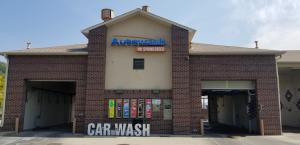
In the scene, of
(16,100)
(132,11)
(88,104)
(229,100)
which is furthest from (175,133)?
(229,100)

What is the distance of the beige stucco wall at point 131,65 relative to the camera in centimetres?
2048

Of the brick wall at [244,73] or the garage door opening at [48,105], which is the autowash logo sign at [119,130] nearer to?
the brick wall at [244,73]

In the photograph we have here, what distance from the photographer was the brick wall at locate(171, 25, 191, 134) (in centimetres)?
1978

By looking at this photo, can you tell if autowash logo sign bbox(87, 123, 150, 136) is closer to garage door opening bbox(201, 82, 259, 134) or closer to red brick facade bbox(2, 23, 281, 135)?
red brick facade bbox(2, 23, 281, 135)

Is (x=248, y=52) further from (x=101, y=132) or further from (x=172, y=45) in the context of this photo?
(x=101, y=132)

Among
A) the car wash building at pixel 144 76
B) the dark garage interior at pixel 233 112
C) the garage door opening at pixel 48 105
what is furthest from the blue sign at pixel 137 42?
the garage door opening at pixel 48 105

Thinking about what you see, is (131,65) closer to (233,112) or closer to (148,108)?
(148,108)

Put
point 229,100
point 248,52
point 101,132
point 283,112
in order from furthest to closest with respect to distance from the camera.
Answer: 1. point 229,100
2. point 283,112
3. point 248,52
4. point 101,132

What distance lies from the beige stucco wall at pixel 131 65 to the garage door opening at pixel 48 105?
578 centimetres

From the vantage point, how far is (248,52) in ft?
67.2

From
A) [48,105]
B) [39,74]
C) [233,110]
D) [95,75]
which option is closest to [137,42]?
[95,75]

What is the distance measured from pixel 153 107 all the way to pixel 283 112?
15365mm

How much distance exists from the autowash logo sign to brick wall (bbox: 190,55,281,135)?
379cm

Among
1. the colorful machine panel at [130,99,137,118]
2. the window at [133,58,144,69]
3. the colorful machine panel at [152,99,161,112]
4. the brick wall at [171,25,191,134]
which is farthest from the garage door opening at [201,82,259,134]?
the colorful machine panel at [130,99,137,118]
